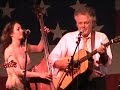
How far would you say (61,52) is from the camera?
4.22 meters

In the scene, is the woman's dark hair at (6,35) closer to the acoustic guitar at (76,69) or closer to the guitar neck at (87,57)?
the acoustic guitar at (76,69)

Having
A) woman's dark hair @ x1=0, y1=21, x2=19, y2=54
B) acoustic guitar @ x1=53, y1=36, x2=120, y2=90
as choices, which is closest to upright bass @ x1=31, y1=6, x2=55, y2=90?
acoustic guitar @ x1=53, y1=36, x2=120, y2=90

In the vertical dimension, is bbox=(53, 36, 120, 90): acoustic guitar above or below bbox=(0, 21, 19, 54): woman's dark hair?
below

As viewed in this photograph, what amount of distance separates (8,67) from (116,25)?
3.73 feet

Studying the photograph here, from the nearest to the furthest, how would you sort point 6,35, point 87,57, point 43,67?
point 87,57 → point 43,67 → point 6,35

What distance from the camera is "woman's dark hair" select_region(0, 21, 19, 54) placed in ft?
14.3

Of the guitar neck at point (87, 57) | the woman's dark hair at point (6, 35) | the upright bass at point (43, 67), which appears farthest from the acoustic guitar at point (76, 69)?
the woman's dark hair at point (6, 35)

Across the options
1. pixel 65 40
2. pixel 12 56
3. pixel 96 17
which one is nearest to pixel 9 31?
pixel 12 56

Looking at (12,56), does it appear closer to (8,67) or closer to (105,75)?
A: (8,67)

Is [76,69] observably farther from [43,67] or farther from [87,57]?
[43,67]

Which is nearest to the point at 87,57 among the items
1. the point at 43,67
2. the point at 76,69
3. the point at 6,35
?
the point at 76,69

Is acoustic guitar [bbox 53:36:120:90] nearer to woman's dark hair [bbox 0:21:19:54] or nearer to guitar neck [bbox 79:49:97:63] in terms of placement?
guitar neck [bbox 79:49:97:63]

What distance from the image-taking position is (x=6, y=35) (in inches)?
172

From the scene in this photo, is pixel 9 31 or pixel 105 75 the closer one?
pixel 105 75
